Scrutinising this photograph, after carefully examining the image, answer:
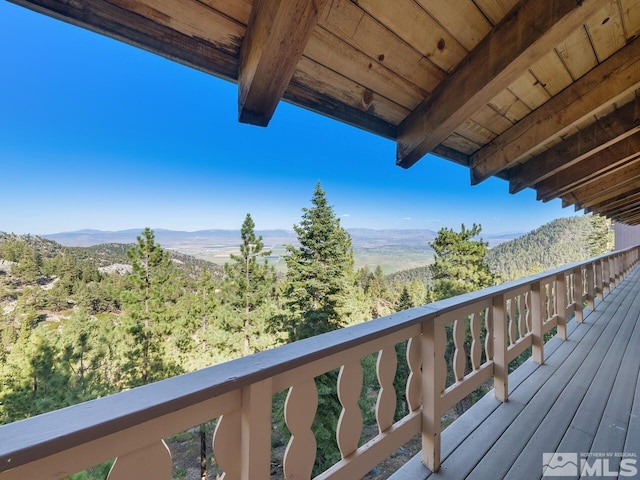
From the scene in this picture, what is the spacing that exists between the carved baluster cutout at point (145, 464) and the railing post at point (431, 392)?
43.2 inches

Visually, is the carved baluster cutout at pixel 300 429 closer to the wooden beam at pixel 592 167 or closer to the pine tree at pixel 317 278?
the wooden beam at pixel 592 167

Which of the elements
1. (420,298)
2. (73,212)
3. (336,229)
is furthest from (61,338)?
(73,212)

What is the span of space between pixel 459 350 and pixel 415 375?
0.44 m

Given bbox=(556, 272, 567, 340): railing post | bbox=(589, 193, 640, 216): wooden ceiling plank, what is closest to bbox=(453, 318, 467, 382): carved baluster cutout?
bbox=(556, 272, 567, 340): railing post

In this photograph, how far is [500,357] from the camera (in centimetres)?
201

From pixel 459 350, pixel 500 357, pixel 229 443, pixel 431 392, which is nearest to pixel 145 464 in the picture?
pixel 229 443

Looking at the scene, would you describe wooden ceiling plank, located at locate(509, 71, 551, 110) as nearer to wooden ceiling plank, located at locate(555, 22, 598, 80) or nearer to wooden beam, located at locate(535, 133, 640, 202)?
wooden ceiling plank, located at locate(555, 22, 598, 80)

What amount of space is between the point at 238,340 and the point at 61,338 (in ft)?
24.9

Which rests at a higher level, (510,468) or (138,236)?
(138,236)

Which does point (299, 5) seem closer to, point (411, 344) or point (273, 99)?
point (273, 99)

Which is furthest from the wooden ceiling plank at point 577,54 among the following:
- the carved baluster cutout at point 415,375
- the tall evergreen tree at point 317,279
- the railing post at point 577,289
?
the tall evergreen tree at point 317,279

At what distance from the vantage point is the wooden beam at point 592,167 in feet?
8.34

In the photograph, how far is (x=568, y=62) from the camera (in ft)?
5.23

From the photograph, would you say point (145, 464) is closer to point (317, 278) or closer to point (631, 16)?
point (631, 16)
